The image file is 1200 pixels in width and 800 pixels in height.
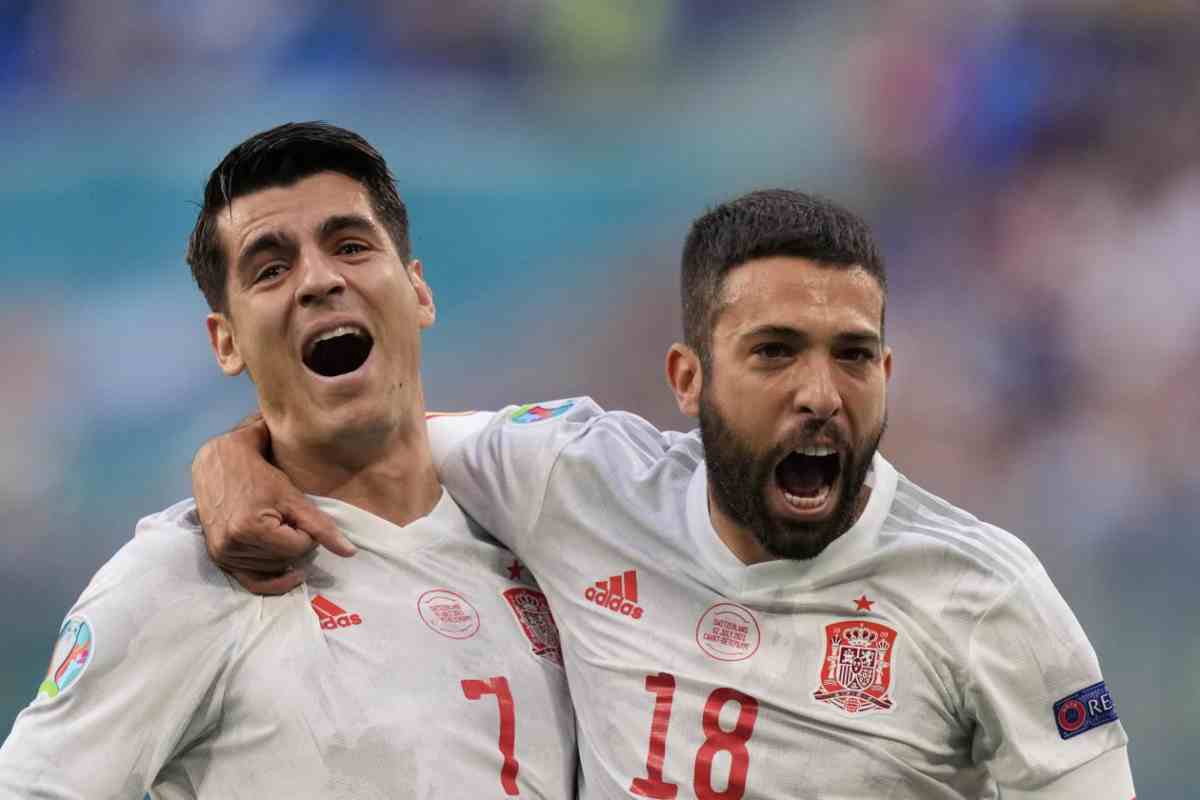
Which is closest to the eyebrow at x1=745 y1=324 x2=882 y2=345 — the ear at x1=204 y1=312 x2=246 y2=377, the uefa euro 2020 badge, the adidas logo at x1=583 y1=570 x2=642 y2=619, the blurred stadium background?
the adidas logo at x1=583 y1=570 x2=642 y2=619

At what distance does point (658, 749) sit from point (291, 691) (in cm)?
69

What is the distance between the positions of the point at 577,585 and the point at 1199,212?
14.8 ft

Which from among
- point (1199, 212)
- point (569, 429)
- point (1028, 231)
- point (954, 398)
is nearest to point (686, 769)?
point (569, 429)

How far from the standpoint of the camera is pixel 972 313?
6383 mm

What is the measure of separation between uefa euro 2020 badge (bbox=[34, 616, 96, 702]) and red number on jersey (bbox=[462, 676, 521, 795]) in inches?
27.5

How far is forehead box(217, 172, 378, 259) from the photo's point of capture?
3.05m

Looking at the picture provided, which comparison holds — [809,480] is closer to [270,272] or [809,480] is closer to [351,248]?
[351,248]

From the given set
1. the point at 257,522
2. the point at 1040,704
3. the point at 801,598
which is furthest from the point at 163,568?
the point at 1040,704

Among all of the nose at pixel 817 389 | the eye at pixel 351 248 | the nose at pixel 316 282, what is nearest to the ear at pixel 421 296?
the eye at pixel 351 248

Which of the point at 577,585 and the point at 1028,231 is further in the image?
the point at 1028,231

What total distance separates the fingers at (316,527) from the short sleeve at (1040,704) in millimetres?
1206

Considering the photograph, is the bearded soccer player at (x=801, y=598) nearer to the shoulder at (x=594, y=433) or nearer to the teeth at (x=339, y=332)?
the shoulder at (x=594, y=433)

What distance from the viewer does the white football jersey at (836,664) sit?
263cm

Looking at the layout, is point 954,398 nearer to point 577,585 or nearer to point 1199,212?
point 1199,212
